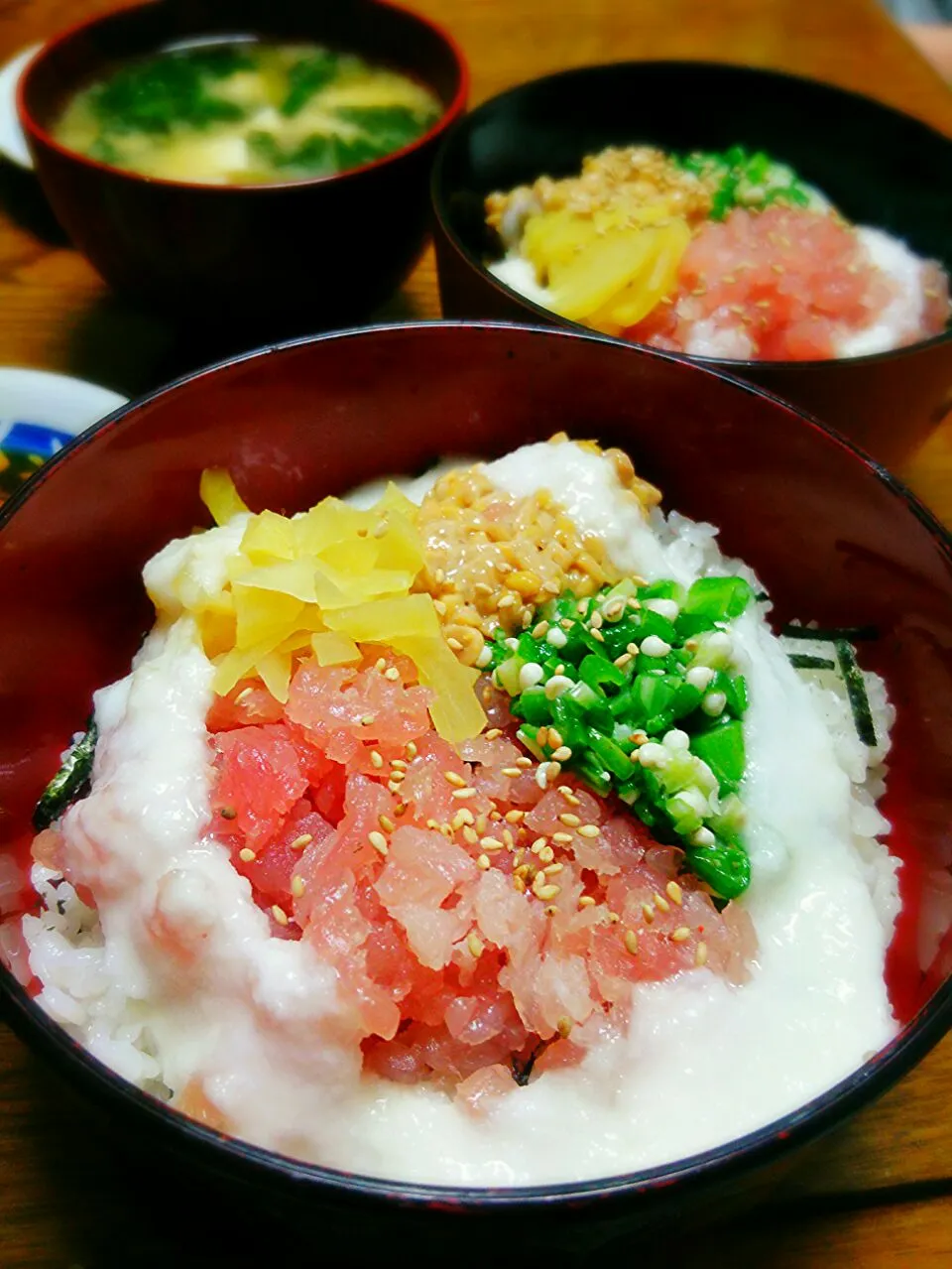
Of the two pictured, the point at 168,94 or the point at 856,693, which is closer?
the point at 856,693

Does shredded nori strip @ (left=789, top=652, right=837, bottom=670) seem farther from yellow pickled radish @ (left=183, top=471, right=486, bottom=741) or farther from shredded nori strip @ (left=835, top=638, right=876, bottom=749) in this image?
yellow pickled radish @ (left=183, top=471, right=486, bottom=741)


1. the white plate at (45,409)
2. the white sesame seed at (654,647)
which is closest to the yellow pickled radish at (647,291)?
the white sesame seed at (654,647)

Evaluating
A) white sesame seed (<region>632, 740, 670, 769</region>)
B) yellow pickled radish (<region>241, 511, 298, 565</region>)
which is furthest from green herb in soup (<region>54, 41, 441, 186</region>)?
white sesame seed (<region>632, 740, 670, 769</region>)

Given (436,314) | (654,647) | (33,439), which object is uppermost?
(654,647)

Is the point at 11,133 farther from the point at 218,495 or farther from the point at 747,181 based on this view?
the point at 747,181

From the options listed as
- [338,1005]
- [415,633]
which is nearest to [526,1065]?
[338,1005]

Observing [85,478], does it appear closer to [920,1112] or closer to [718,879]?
[718,879]

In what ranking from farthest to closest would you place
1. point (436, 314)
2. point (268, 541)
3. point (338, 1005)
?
point (436, 314)
point (268, 541)
point (338, 1005)
